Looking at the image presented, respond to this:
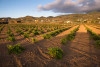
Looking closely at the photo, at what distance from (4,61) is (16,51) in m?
0.88

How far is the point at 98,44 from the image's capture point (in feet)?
16.9

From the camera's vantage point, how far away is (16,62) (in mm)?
2982

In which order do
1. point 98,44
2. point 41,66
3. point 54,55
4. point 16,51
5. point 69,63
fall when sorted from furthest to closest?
point 98,44 < point 16,51 < point 54,55 < point 69,63 < point 41,66

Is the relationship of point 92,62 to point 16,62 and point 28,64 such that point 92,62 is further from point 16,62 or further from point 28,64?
point 16,62

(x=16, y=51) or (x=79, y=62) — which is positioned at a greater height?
(x=16, y=51)

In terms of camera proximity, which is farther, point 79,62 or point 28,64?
point 79,62

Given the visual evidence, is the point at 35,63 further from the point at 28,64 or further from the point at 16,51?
the point at 16,51

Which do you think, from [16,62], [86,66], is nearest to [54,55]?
[86,66]

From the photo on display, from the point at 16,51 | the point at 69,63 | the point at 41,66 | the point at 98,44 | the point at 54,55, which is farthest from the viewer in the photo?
the point at 98,44

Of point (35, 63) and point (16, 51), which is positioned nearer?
point (35, 63)

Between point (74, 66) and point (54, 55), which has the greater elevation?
point (54, 55)

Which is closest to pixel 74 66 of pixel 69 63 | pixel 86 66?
pixel 69 63

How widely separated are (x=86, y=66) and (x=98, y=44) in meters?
3.39

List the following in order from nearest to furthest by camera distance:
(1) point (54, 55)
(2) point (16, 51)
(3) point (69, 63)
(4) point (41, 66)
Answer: (4) point (41, 66) < (3) point (69, 63) < (1) point (54, 55) < (2) point (16, 51)
